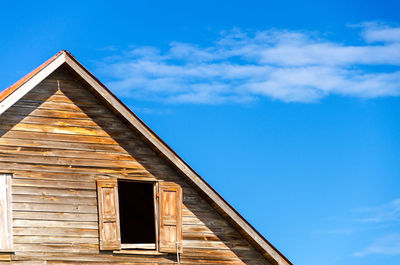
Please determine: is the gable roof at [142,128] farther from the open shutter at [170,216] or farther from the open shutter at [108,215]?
the open shutter at [108,215]

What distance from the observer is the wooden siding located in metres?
20.0

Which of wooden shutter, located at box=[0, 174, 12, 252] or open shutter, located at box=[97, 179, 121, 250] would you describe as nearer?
wooden shutter, located at box=[0, 174, 12, 252]

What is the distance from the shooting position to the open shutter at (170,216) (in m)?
21.3

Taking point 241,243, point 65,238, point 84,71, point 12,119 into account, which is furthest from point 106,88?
point 241,243

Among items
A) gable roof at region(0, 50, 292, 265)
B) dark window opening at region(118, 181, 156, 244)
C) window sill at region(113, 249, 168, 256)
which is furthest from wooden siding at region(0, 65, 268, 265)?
dark window opening at region(118, 181, 156, 244)

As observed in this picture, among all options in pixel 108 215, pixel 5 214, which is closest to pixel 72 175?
pixel 108 215

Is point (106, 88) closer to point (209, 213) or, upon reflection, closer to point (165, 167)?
point (165, 167)

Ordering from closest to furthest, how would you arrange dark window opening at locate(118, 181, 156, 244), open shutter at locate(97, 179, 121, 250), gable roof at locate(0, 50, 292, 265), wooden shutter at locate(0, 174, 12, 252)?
wooden shutter at locate(0, 174, 12, 252), gable roof at locate(0, 50, 292, 265), open shutter at locate(97, 179, 121, 250), dark window opening at locate(118, 181, 156, 244)

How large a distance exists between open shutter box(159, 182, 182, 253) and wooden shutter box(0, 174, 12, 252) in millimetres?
3687

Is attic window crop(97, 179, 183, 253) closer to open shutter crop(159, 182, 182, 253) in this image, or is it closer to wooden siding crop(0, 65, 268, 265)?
open shutter crop(159, 182, 182, 253)

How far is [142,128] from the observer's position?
21.3m

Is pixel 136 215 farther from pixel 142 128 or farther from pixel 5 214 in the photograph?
pixel 5 214

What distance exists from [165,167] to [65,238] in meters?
3.12

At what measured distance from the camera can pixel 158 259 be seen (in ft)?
69.4
